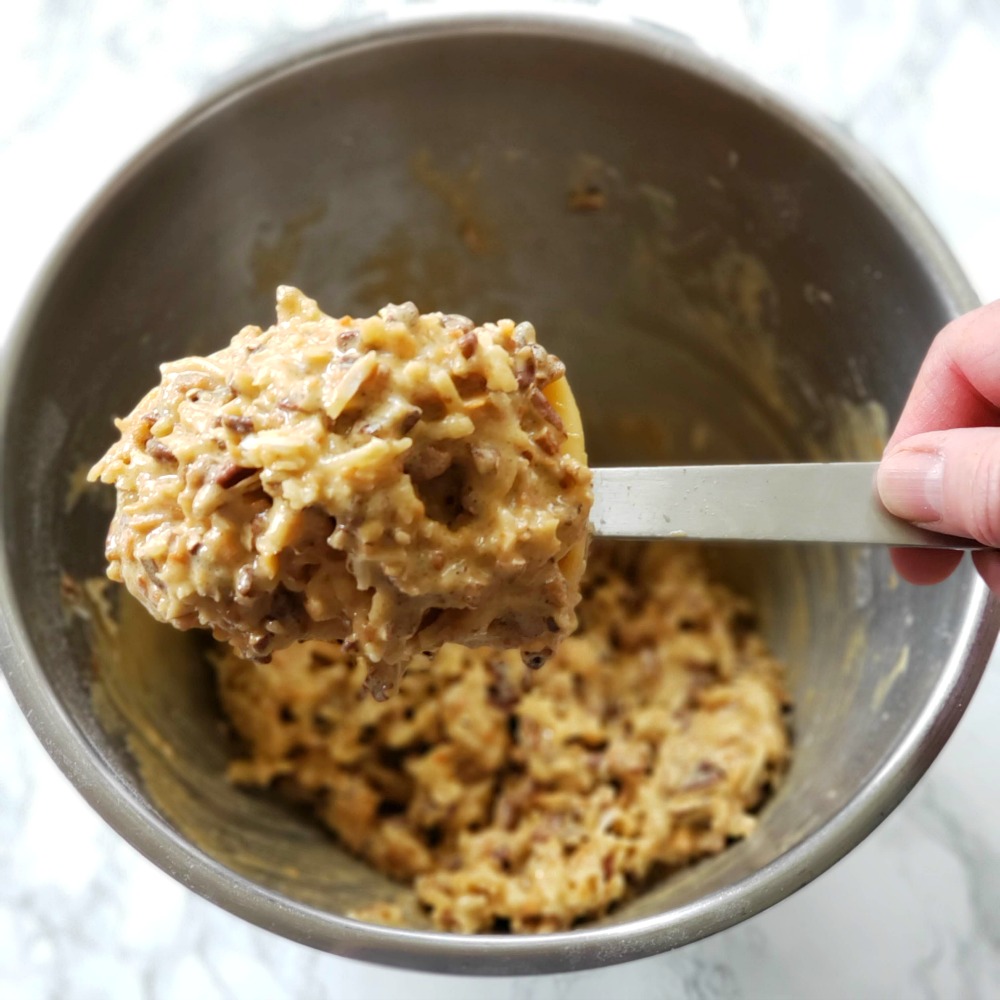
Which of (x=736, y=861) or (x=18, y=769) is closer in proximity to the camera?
(x=736, y=861)

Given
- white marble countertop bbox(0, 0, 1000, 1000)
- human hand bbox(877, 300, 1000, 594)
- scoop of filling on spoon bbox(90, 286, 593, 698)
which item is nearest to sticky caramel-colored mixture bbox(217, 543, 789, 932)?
white marble countertop bbox(0, 0, 1000, 1000)

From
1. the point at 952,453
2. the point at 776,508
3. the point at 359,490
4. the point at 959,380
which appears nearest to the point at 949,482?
the point at 952,453

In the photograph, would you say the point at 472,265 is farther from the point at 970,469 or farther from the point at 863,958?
the point at 863,958

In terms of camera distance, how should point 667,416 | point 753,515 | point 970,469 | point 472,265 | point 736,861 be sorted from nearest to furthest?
point 970,469 < point 753,515 < point 736,861 < point 472,265 < point 667,416

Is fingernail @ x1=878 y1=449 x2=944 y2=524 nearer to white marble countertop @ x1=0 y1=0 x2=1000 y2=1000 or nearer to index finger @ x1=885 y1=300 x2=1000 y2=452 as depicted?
index finger @ x1=885 y1=300 x2=1000 y2=452

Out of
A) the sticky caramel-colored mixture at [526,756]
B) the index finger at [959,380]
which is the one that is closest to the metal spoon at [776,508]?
the index finger at [959,380]

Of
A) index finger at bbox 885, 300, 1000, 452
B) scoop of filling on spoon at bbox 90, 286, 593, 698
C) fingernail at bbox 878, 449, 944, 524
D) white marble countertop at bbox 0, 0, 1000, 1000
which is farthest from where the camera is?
white marble countertop at bbox 0, 0, 1000, 1000

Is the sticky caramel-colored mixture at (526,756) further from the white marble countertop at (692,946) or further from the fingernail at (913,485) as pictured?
the fingernail at (913,485)

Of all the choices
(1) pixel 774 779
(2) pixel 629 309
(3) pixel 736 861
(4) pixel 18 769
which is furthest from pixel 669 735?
(4) pixel 18 769
